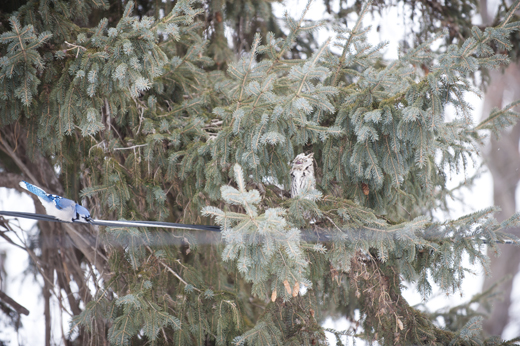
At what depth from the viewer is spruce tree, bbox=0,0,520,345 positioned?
7.23 ft

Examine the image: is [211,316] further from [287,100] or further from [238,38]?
[238,38]

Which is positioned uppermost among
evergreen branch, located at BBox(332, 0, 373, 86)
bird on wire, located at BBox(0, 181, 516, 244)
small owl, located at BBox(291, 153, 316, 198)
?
evergreen branch, located at BBox(332, 0, 373, 86)

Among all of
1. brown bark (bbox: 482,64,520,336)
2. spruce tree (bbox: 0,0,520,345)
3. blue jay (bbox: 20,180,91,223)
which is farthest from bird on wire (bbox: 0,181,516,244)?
brown bark (bbox: 482,64,520,336)

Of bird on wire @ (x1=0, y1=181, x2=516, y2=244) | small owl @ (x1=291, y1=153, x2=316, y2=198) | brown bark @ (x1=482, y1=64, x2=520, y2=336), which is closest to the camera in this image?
bird on wire @ (x1=0, y1=181, x2=516, y2=244)

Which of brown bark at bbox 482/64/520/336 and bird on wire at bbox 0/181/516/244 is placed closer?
bird on wire at bbox 0/181/516/244

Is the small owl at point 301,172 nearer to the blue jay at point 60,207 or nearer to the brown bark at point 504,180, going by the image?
the blue jay at point 60,207

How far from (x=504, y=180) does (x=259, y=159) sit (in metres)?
9.23

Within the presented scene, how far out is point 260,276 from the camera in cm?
205

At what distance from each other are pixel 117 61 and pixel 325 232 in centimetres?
161

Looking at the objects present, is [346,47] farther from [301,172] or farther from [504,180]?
[504,180]

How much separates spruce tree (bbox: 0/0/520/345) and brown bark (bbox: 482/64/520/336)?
24.0ft

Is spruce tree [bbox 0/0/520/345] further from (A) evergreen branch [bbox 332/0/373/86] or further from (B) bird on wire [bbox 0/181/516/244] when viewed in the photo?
(B) bird on wire [bbox 0/181/516/244]

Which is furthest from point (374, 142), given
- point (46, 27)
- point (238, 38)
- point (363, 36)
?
point (238, 38)

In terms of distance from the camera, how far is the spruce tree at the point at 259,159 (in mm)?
2205
